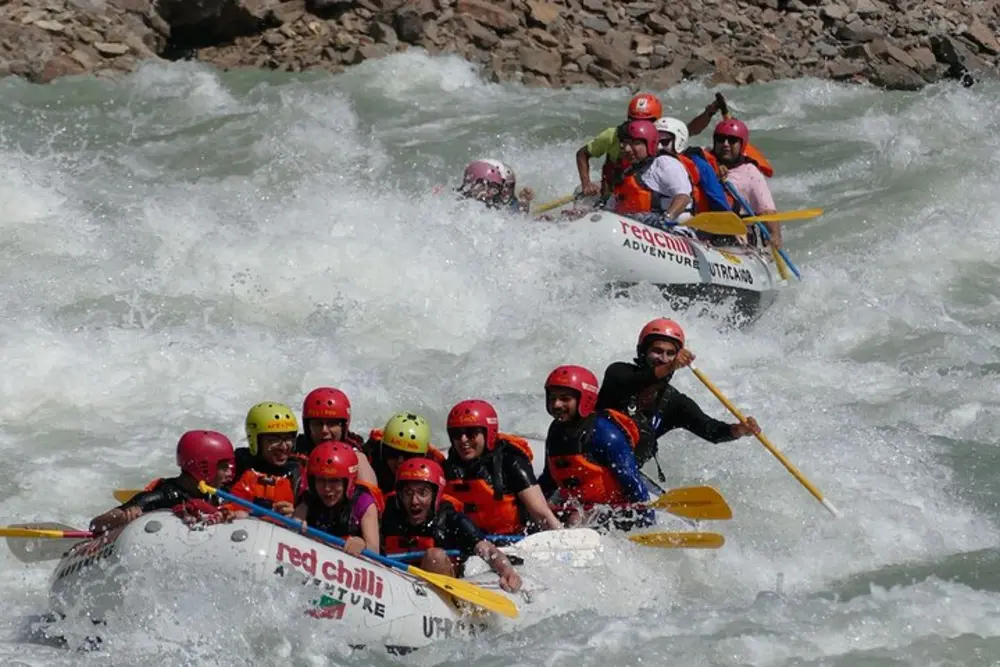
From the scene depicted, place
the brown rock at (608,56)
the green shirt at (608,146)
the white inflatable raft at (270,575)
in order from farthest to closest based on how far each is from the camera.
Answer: the brown rock at (608,56) < the green shirt at (608,146) < the white inflatable raft at (270,575)

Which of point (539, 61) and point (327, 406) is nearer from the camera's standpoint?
point (327, 406)

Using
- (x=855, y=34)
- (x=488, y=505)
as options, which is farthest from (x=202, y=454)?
(x=855, y=34)

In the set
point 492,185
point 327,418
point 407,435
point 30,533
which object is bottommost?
point 492,185

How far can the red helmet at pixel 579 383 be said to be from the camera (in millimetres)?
8586

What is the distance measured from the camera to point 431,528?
8.02 metres

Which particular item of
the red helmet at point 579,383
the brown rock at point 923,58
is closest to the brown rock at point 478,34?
the brown rock at point 923,58

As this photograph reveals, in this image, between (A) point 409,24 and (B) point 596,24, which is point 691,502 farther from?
(B) point 596,24

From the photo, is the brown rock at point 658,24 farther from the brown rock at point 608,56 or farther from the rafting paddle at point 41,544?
the rafting paddle at point 41,544

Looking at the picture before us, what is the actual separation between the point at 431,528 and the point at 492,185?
5157 millimetres

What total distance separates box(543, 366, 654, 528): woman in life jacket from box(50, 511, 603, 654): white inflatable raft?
50.9 inches

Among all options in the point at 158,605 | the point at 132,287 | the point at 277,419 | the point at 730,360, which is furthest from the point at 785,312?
the point at 158,605

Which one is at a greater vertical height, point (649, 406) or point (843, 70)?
point (649, 406)

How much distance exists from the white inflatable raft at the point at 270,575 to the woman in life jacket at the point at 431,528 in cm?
35

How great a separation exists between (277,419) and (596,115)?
30.5 feet
